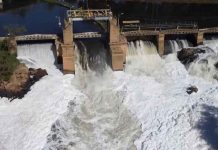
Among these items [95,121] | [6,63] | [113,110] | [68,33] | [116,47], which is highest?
[68,33]

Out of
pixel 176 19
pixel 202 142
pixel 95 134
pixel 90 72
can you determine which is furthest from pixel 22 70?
pixel 176 19

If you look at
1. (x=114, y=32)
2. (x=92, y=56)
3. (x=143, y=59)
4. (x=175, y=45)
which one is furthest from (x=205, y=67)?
(x=92, y=56)

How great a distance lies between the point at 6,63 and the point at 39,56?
14.9 feet

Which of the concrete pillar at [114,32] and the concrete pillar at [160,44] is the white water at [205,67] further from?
the concrete pillar at [114,32]

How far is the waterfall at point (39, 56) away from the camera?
48.5m

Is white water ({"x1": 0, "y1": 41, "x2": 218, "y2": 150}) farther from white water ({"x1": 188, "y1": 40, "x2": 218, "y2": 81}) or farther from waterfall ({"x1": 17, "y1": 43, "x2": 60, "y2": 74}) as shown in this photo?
white water ({"x1": 188, "y1": 40, "x2": 218, "y2": 81})

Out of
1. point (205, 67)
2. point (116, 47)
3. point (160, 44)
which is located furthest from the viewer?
point (160, 44)

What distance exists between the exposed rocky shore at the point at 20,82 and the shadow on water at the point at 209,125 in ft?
56.6

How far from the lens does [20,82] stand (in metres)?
45.7

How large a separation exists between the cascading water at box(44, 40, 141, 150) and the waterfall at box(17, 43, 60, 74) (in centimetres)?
328

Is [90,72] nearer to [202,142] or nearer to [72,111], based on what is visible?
[72,111]

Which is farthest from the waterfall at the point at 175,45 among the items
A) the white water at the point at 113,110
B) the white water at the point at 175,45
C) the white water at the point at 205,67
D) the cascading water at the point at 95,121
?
the cascading water at the point at 95,121

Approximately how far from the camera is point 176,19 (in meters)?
62.2

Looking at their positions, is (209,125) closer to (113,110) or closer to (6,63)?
(113,110)
